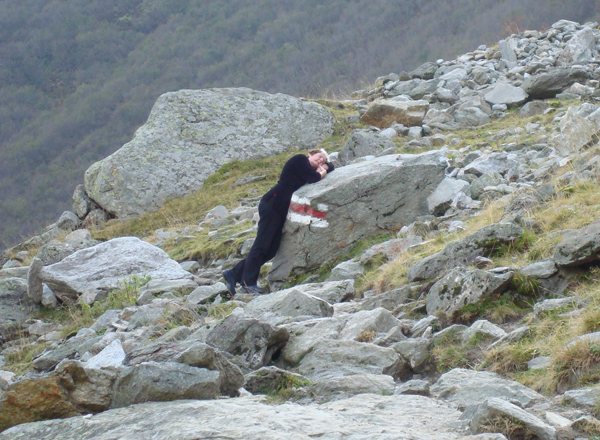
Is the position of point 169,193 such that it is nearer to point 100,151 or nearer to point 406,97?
point 406,97

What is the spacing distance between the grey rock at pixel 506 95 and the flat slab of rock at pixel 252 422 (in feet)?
39.6

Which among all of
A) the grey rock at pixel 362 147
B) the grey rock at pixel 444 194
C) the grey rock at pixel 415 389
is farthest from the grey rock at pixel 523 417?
the grey rock at pixel 362 147

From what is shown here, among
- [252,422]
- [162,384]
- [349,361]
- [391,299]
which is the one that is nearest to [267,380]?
[349,361]

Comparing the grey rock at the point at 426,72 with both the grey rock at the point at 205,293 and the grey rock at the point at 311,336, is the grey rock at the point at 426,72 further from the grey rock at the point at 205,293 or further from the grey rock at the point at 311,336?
the grey rock at the point at 311,336

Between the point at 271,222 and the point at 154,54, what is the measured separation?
56.8m

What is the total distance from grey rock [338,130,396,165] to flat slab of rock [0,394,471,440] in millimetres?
9386

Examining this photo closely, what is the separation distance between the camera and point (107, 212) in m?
14.7

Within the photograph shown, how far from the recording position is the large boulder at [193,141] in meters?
14.4

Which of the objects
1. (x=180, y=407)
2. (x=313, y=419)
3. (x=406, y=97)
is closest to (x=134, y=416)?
(x=180, y=407)

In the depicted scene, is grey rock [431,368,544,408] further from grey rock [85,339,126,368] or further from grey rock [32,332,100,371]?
grey rock [32,332,100,371]

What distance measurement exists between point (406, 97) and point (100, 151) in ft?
124

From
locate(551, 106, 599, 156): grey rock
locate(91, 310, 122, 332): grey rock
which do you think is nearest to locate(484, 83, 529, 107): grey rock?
locate(551, 106, 599, 156): grey rock

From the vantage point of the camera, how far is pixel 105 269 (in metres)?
9.74

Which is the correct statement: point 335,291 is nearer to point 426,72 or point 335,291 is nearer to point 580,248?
point 580,248
